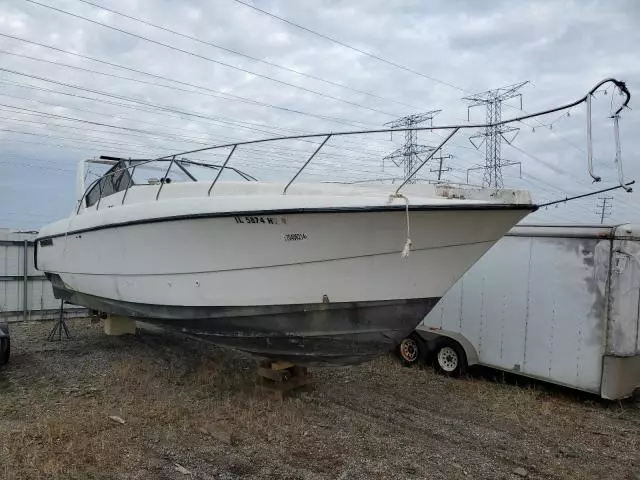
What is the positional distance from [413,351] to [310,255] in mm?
3565

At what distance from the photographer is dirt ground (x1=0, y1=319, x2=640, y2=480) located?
3.80 m

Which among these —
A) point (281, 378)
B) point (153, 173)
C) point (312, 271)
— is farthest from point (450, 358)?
point (153, 173)

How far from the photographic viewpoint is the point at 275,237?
426cm

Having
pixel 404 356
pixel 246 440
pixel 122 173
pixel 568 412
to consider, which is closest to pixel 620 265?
pixel 568 412

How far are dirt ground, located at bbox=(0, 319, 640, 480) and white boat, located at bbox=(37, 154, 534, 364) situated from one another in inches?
27.9

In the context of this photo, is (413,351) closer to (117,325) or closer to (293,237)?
(293,237)

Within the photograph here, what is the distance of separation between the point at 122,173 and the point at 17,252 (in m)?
5.38

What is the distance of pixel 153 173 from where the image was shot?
6.04 metres

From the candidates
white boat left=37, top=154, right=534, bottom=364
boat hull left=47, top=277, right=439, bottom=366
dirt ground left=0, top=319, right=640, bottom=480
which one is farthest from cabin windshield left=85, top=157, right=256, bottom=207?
dirt ground left=0, top=319, right=640, bottom=480

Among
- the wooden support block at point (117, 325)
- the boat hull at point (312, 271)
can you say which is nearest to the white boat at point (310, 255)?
the boat hull at point (312, 271)

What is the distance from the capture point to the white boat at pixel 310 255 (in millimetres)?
3984

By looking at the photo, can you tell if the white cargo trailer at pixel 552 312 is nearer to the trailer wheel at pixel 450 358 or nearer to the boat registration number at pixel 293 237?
the trailer wheel at pixel 450 358

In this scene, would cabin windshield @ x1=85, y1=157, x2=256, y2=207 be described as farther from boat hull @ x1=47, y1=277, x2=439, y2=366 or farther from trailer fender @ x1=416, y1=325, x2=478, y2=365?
trailer fender @ x1=416, y1=325, x2=478, y2=365

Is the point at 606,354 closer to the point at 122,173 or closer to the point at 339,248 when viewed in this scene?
the point at 339,248
